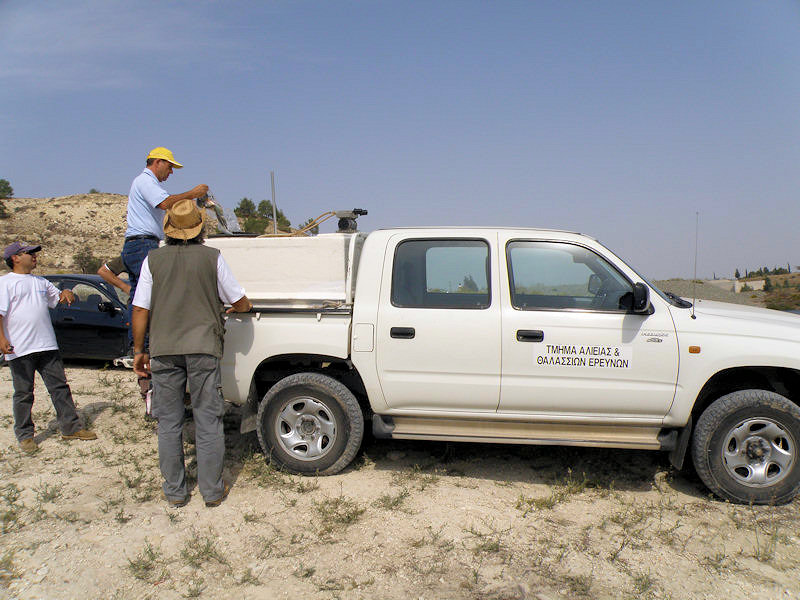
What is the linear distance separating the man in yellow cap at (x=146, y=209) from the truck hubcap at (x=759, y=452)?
15.1 ft

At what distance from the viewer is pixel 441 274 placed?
15.8 ft

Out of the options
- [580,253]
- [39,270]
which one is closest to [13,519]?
[580,253]

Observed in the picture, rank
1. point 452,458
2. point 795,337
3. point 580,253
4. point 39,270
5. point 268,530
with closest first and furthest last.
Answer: point 268,530, point 795,337, point 580,253, point 452,458, point 39,270

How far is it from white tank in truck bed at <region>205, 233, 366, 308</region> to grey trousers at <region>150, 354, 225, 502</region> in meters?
0.76

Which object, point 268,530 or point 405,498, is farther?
point 405,498

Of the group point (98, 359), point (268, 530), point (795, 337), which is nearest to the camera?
point (268, 530)

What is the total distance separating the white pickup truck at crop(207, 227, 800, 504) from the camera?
13.6 ft

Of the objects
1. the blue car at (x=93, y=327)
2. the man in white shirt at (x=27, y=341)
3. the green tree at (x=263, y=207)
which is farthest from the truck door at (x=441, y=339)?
the green tree at (x=263, y=207)

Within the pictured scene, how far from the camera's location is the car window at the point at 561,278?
437 centimetres

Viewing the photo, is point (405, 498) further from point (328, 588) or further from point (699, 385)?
point (699, 385)

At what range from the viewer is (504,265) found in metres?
4.46

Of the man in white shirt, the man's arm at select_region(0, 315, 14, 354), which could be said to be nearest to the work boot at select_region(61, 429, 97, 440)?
the man in white shirt

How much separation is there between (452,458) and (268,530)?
190 cm

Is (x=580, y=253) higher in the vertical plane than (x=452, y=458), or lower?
higher
